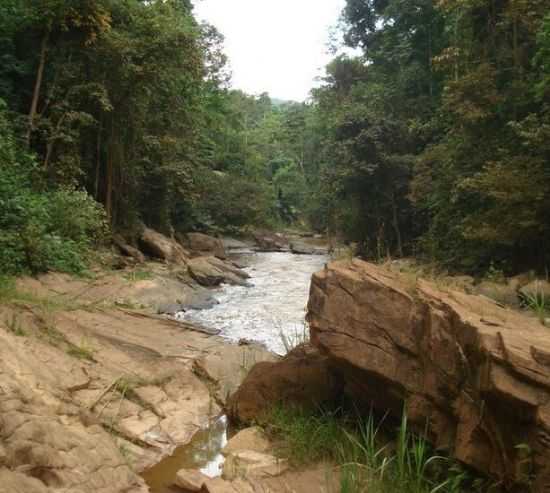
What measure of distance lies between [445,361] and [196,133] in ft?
59.7

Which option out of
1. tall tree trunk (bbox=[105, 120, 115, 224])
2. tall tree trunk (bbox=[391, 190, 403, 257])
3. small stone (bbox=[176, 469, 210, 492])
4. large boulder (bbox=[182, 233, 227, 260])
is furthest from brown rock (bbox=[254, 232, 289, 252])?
small stone (bbox=[176, 469, 210, 492])

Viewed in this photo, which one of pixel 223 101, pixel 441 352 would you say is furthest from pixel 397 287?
pixel 223 101

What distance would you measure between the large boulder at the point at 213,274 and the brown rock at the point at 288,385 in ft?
29.7

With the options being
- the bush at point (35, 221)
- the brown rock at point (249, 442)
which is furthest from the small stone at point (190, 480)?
the bush at point (35, 221)

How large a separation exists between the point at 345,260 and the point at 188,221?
2035cm

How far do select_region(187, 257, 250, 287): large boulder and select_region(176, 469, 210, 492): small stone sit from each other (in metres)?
10.4

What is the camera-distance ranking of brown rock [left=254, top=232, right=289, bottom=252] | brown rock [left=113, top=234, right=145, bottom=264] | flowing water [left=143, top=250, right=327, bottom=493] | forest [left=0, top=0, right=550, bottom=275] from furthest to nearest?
→ brown rock [left=254, top=232, right=289, bottom=252], brown rock [left=113, top=234, right=145, bottom=264], forest [left=0, top=0, right=550, bottom=275], flowing water [left=143, top=250, right=327, bottom=493]

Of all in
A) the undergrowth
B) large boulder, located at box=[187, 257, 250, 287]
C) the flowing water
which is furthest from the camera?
large boulder, located at box=[187, 257, 250, 287]

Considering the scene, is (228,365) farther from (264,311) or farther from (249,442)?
(264,311)

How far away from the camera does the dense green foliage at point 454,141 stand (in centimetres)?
1203

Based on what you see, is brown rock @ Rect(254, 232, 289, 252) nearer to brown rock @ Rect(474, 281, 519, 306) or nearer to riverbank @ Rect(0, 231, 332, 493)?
brown rock @ Rect(474, 281, 519, 306)

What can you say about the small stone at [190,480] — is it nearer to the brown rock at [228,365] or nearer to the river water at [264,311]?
the brown rock at [228,365]

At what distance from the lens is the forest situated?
38.8 ft

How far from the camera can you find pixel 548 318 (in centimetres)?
429
